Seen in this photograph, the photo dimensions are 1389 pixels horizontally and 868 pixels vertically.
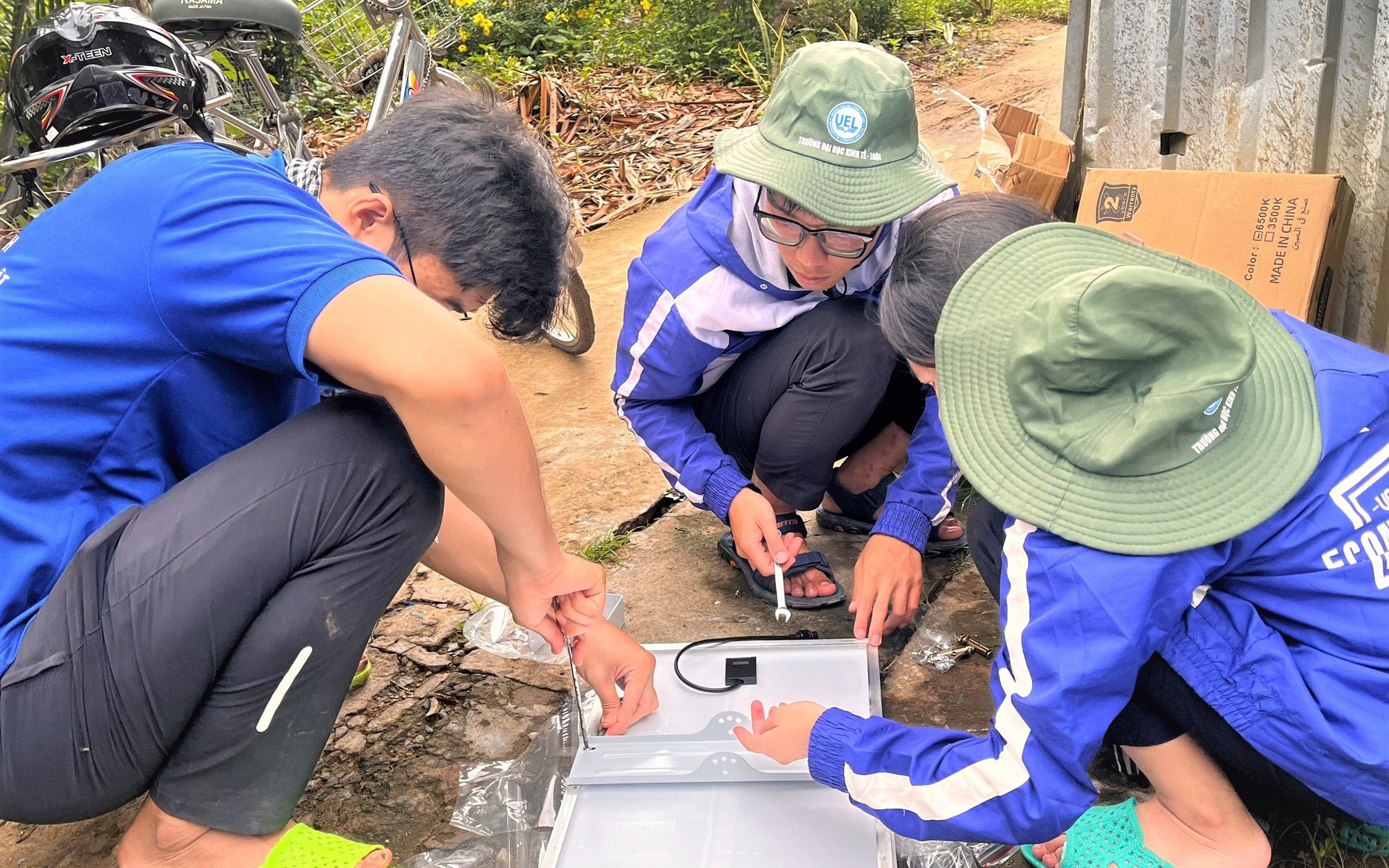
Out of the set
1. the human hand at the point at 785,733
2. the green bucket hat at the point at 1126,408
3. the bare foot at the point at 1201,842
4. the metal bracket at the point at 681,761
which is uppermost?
the green bucket hat at the point at 1126,408

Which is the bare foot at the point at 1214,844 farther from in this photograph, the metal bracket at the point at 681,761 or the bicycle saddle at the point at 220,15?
the bicycle saddle at the point at 220,15

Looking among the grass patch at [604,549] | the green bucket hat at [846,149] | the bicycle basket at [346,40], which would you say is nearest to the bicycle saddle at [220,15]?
the bicycle basket at [346,40]

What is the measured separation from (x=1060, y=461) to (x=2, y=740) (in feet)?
4.19

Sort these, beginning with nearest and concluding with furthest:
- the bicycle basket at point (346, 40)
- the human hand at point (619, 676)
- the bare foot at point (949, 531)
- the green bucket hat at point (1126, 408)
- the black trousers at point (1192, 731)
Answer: the green bucket hat at point (1126, 408)
the black trousers at point (1192, 731)
the human hand at point (619, 676)
the bare foot at point (949, 531)
the bicycle basket at point (346, 40)

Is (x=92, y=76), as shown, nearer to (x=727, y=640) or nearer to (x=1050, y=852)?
(x=727, y=640)

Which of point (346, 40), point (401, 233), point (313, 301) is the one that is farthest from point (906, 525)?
point (346, 40)

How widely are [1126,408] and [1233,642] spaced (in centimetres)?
37

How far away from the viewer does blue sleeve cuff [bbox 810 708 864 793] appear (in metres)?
1.49

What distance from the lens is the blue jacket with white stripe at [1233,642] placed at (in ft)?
3.96

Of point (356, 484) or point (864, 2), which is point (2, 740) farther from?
point (864, 2)

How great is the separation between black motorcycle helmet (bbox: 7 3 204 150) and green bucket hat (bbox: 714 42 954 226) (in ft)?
5.43

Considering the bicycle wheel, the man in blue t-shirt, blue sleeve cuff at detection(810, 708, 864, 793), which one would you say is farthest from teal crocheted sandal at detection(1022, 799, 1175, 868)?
the bicycle wheel

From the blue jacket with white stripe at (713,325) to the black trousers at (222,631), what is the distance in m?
0.82

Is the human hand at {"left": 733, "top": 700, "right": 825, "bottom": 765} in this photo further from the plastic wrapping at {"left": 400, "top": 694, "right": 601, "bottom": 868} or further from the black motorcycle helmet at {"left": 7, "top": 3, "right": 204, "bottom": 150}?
the black motorcycle helmet at {"left": 7, "top": 3, "right": 204, "bottom": 150}
